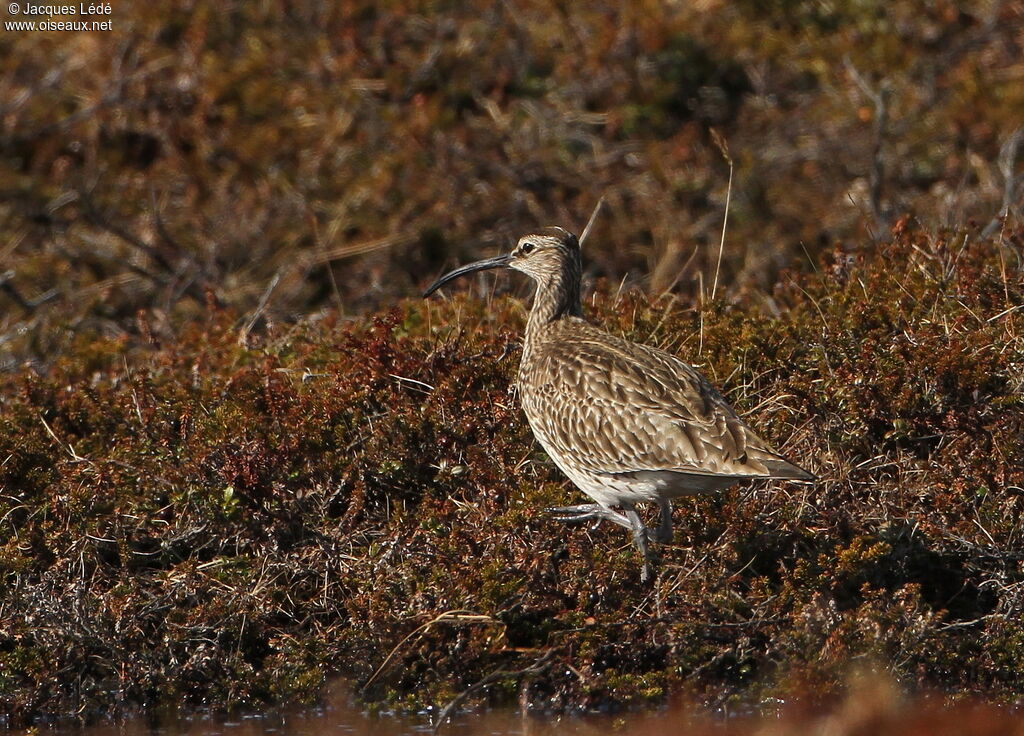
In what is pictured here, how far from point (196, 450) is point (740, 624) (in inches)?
111

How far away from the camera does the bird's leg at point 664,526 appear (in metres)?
7.50

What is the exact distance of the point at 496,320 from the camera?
948 centimetres

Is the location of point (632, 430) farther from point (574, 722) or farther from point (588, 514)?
point (574, 722)

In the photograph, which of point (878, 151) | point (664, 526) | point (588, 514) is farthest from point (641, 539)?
point (878, 151)

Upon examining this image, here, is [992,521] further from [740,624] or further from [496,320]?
[496,320]

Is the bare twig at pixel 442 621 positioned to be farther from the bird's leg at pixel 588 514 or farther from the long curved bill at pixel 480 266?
the long curved bill at pixel 480 266

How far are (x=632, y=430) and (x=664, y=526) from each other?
0.51 m

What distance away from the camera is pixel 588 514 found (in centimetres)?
755

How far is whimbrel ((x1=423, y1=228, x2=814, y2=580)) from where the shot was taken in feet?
23.0
